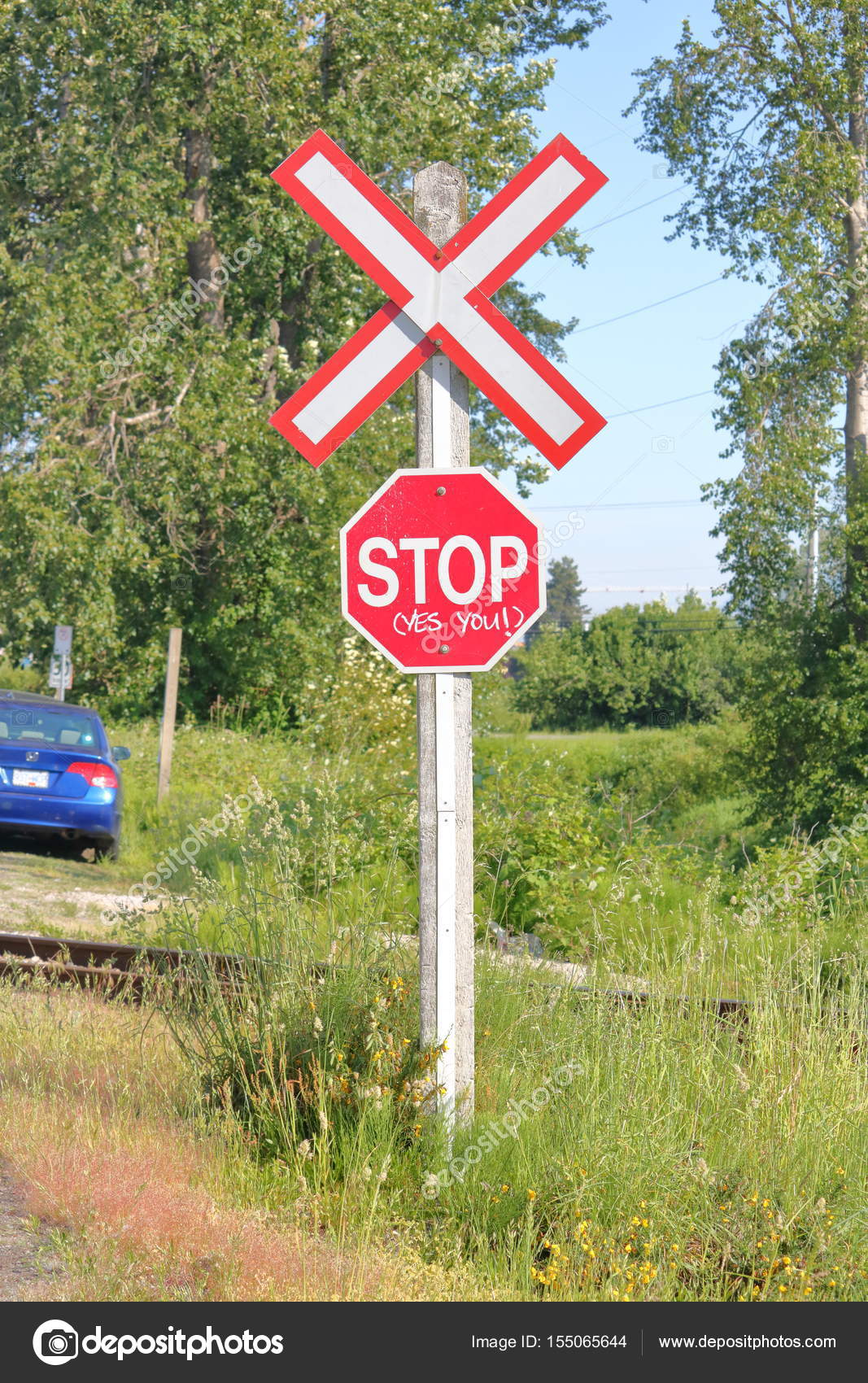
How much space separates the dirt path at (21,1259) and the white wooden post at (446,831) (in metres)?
1.28

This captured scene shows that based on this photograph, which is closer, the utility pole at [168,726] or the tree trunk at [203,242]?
the utility pole at [168,726]

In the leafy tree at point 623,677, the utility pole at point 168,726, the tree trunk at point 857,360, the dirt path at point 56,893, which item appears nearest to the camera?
the dirt path at point 56,893

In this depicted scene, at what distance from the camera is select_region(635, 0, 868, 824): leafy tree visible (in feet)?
65.8

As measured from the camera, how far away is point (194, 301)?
2486 cm

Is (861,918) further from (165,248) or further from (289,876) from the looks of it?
(165,248)

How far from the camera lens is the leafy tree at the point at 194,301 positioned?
21922 mm

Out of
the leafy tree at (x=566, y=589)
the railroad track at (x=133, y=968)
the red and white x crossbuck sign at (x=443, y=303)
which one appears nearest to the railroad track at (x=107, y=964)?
the railroad track at (x=133, y=968)

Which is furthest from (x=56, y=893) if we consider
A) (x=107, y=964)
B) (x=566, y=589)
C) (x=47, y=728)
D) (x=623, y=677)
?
(x=566, y=589)

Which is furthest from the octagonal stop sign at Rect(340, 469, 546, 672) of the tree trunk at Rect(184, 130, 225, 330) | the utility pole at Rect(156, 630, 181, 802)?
the tree trunk at Rect(184, 130, 225, 330)

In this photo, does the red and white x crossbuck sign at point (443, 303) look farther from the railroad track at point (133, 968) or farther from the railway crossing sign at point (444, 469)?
the railroad track at point (133, 968)

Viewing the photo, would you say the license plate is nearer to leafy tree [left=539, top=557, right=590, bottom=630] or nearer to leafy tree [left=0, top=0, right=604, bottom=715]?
leafy tree [left=0, top=0, right=604, bottom=715]

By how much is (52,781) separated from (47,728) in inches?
23.2

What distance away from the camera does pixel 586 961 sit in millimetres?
8086

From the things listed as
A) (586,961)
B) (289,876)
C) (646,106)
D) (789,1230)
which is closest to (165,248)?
(646,106)
